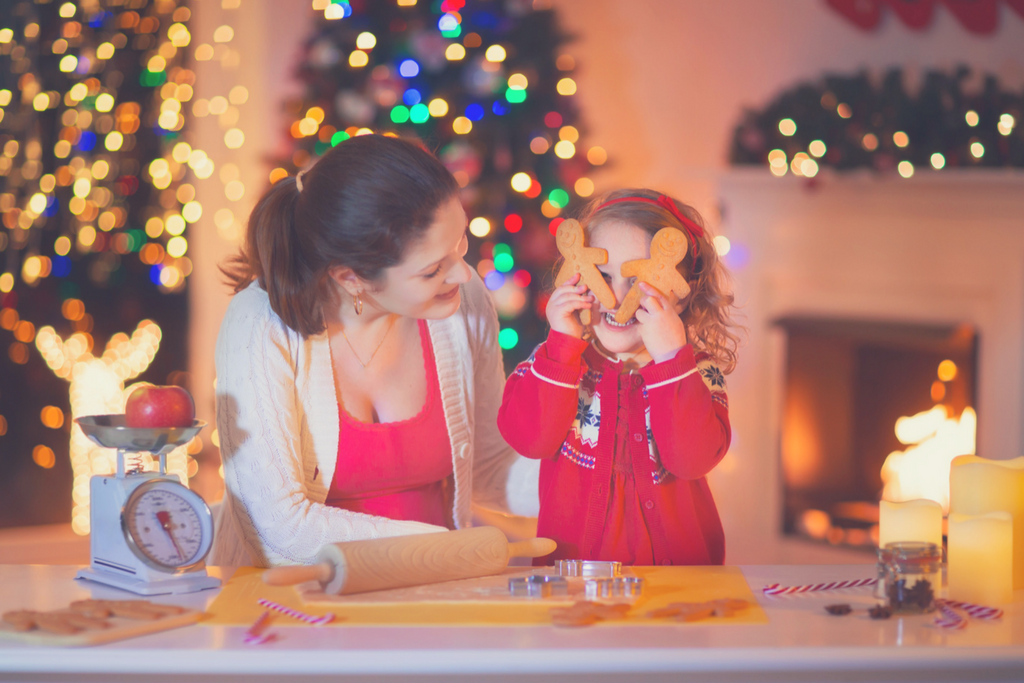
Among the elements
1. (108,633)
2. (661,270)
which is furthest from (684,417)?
(108,633)

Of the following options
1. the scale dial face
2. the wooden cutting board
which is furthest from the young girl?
the wooden cutting board

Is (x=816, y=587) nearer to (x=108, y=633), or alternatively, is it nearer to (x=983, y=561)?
(x=983, y=561)

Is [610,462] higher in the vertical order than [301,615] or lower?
higher

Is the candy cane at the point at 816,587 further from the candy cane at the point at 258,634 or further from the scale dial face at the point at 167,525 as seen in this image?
the scale dial face at the point at 167,525

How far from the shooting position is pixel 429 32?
3.08 meters

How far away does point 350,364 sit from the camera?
175 centimetres

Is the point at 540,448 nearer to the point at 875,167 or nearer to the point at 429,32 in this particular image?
the point at 429,32

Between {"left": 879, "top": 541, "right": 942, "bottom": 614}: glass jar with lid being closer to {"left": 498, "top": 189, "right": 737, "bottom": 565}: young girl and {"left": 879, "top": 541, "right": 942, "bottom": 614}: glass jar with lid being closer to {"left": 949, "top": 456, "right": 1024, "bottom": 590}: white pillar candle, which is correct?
{"left": 949, "top": 456, "right": 1024, "bottom": 590}: white pillar candle

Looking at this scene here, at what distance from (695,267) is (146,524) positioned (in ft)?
3.46

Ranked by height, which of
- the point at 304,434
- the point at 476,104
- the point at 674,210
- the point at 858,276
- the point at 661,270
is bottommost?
the point at 304,434

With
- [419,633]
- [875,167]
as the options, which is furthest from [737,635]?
[875,167]

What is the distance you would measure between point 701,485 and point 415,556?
0.63 meters

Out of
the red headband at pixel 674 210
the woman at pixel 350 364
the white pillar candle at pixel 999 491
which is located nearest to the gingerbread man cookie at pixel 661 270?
the red headband at pixel 674 210

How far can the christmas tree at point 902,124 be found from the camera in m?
3.38
